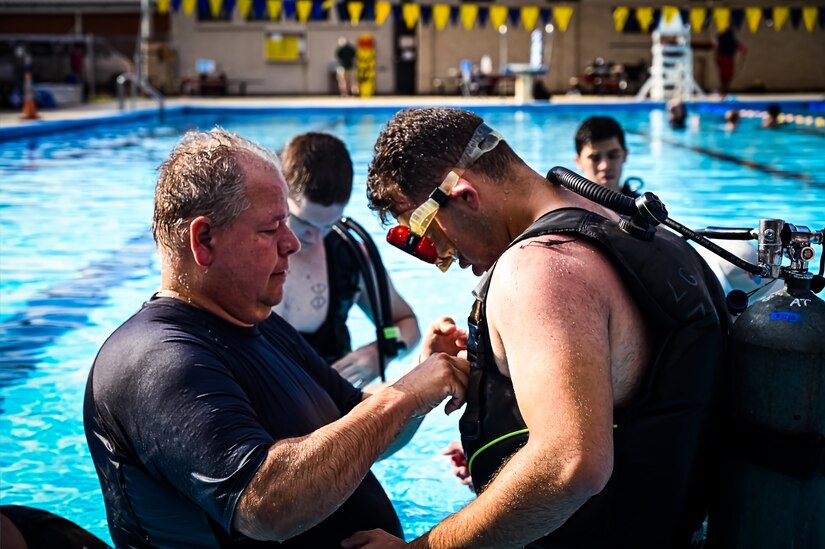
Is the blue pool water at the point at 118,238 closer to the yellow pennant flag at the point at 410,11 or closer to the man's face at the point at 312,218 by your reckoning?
the man's face at the point at 312,218

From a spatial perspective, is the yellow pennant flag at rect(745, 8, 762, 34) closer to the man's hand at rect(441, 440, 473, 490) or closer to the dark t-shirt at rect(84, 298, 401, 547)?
the man's hand at rect(441, 440, 473, 490)

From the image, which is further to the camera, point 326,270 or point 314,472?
point 326,270

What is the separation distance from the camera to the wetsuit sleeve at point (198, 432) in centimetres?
190

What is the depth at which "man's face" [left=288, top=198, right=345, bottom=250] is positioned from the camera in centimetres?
397

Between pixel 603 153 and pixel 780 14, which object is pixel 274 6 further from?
pixel 603 153

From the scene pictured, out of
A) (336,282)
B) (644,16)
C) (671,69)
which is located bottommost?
(336,282)

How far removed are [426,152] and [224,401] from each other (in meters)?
0.70

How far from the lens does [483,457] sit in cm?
214

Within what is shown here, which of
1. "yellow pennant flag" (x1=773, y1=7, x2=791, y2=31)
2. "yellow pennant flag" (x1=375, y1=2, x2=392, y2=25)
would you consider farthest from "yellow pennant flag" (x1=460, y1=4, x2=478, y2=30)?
"yellow pennant flag" (x1=773, y1=7, x2=791, y2=31)

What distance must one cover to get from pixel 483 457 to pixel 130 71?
103 feet

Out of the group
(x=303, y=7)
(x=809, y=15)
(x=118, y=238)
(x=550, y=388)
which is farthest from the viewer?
(x=303, y=7)

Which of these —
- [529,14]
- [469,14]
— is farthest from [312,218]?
[469,14]

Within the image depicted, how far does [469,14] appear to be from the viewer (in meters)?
32.6

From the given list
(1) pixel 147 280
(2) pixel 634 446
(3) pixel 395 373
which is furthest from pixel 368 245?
(1) pixel 147 280
